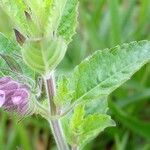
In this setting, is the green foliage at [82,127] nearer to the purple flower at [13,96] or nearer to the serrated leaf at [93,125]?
the serrated leaf at [93,125]

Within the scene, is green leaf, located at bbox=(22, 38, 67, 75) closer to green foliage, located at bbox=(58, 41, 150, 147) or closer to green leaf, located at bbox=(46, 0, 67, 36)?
green leaf, located at bbox=(46, 0, 67, 36)

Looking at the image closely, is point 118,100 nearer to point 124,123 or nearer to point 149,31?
point 124,123

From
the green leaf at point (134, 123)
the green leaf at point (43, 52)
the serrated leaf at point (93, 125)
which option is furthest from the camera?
the green leaf at point (134, 123)

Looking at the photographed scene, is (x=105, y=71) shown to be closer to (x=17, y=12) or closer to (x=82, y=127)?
(x=82, y=127)

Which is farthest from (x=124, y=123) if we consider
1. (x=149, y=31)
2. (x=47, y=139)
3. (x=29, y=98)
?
(x=29, y=98)

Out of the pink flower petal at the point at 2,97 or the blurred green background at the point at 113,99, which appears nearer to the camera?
the pink flower petal at the point at 2,97

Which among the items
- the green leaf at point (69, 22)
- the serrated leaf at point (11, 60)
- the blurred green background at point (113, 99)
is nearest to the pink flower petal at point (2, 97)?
the serrated leaf at point (11, 60)
